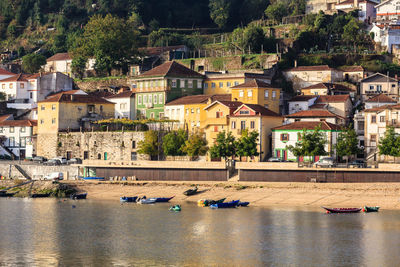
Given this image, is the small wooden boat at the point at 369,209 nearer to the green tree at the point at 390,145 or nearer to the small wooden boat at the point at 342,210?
the small wooden boat at the point at 342,210

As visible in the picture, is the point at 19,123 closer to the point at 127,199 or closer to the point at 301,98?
the point at 127,199

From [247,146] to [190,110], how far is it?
45.1 ft

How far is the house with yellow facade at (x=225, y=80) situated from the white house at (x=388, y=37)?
57.8ft

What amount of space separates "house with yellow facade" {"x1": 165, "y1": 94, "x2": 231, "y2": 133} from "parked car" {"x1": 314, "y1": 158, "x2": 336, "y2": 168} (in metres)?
19.3

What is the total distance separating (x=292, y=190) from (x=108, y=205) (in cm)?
1757

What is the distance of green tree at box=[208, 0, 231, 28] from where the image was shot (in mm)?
144750

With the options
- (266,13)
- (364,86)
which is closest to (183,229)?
(364,86)

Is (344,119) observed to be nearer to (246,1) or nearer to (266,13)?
(266,13)

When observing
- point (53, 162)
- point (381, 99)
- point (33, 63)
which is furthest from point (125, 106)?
point (381, 99)

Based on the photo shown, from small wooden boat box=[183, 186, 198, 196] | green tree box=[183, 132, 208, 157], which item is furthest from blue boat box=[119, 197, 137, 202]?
green tree box=[183, 132, 208, 157]

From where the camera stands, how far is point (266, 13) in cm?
13388

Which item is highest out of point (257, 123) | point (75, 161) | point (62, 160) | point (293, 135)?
point (257, 123)

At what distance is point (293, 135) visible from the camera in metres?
93.2

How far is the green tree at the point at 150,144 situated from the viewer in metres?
98.9
